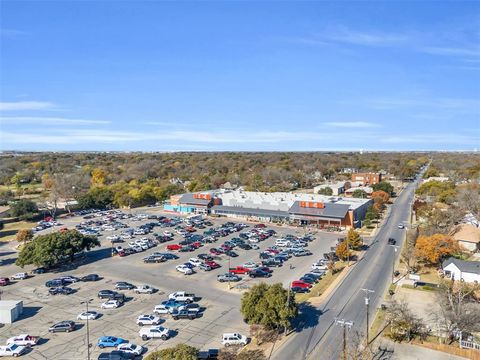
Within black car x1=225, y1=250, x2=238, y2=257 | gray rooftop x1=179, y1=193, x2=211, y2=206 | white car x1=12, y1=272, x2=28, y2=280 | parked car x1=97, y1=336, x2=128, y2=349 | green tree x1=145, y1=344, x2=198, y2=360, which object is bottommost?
white car x1=12, y1=272, x2=28, y2=280

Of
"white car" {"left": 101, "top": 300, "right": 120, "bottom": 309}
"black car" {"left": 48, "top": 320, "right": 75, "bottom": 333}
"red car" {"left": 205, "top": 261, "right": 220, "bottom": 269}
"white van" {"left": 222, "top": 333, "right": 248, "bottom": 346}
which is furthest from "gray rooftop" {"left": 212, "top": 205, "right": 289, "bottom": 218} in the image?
"black car" {"left": 48, "top": 320, "right": 75, "bottom": 333}

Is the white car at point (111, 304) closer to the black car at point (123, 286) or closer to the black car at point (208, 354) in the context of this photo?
the black car at point (123, 286)

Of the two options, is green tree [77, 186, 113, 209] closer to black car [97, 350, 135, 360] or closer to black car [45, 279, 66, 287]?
black car [45, 279, 66, 287]

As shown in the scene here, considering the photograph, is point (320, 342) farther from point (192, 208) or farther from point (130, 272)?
point (192, 208)

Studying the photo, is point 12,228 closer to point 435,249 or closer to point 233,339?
point 233,339

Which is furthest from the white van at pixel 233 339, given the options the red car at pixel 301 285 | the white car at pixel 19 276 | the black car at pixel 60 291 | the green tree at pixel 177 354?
the white car at pixel 19 276
